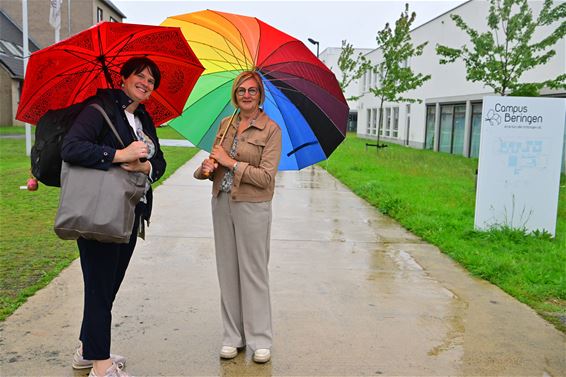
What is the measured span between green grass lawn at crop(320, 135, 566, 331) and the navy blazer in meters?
3.64

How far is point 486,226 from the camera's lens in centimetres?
781

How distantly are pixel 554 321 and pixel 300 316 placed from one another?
2112 millimetres

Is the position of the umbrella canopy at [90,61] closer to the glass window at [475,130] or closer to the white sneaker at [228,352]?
the white sneaker at [228,352]

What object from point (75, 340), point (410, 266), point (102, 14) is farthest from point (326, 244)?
point (102, 14)

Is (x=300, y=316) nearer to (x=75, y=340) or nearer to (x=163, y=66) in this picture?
(x=75, y=340)

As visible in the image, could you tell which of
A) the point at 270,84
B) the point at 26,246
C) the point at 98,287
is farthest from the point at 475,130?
the point at 98,287

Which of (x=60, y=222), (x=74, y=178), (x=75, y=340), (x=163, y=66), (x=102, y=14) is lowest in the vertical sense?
(x=75, y=340)

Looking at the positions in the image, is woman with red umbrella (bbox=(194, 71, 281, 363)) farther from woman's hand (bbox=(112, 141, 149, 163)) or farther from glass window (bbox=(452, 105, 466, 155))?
glass window (bbox=(452, 105, 466, 155))

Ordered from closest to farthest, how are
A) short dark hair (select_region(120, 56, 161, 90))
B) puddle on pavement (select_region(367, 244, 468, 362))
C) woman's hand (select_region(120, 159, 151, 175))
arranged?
1. woman's hand (select_region(120, 159, 151, 175))
2. short dark hair (select_region(120, 56, 161, 90))
3. puddle on pavement (select_region(367, 244, 468, 362))

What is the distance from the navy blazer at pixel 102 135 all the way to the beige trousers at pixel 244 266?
552 mm

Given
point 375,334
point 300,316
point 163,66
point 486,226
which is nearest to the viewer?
point 163,66

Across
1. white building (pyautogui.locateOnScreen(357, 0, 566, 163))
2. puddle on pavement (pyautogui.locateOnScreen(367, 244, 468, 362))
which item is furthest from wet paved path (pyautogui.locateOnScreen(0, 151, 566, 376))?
white building (pyautogui.locateOnScreen(357, 0, 566, 163))

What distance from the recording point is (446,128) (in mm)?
Result: 28016

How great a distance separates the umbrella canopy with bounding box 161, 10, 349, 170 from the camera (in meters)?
3.65
